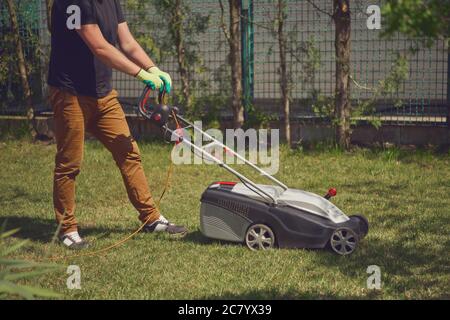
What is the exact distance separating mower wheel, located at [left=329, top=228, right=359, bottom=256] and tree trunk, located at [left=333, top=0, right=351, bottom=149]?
3.39m

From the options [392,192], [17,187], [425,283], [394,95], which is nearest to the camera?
[425,283]

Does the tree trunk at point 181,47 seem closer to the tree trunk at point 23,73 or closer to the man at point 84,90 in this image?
the tree trunk at point 23,73

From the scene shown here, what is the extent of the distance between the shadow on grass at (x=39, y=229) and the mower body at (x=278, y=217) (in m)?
0.86

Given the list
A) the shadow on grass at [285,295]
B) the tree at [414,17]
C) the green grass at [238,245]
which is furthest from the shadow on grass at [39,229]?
the tree at [414,17]

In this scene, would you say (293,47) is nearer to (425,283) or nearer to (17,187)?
(17,187)

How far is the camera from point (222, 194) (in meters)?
5.50

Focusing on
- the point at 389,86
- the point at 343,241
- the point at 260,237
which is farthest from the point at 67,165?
the point at 389,86

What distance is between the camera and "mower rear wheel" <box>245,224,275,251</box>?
5379mm

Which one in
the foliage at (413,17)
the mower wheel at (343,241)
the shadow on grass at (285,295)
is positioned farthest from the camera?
the mower wheel at (343,241)

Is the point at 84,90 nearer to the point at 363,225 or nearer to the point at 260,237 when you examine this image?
the point at 260,237

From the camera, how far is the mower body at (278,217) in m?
5.28
